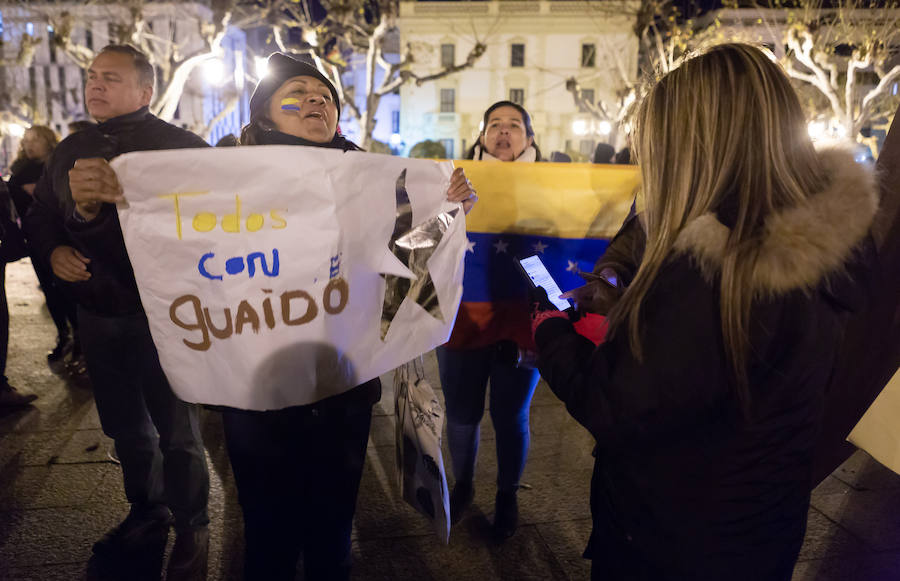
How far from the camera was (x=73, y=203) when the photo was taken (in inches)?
90.8

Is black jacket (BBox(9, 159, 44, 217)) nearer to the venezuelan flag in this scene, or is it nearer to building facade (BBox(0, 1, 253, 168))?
the venezuelan flag

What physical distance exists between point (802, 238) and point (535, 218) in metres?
1.86

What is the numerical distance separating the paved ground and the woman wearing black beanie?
72 centimetres

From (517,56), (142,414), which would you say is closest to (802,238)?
(142,414)

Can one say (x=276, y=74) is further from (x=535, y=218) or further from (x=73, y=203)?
(x=535, y=218)

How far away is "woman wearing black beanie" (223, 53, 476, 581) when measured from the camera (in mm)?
1885

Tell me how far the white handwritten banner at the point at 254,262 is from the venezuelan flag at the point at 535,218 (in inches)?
42.4

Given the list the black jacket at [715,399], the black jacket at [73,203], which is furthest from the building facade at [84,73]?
the black jacket at [715,399]

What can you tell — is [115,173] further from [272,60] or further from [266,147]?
[272,60]

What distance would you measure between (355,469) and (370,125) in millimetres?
15350

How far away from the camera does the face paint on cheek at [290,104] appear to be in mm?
2000

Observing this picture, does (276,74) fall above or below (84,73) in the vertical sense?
below

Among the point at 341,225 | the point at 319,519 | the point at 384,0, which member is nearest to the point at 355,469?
the point at 319,519

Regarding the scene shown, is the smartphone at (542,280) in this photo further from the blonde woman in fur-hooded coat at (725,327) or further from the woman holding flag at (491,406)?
the woman holding flag at (491,406)
